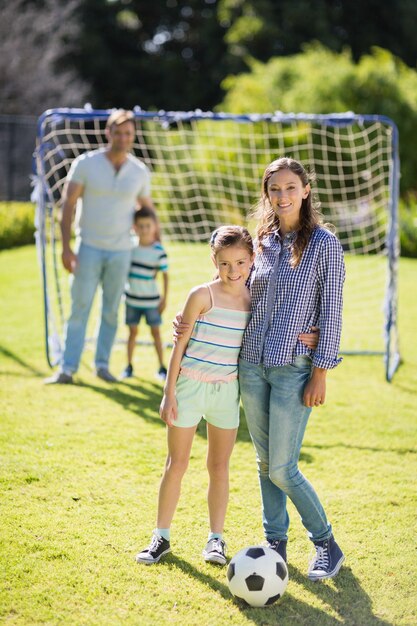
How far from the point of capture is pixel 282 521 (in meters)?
3.35

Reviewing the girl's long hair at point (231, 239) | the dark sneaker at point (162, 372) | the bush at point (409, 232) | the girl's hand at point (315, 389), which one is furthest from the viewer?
the bush at point (409, 232)

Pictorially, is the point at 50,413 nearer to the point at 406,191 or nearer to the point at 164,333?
the point at 164,333

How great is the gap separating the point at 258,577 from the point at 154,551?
1.77 feet

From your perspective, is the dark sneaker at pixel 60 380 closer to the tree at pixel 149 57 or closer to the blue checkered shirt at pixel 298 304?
the blue checkered shirt at pixel 298 304

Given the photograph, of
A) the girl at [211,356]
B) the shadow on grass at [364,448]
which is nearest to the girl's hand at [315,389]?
the girl at [211,356]

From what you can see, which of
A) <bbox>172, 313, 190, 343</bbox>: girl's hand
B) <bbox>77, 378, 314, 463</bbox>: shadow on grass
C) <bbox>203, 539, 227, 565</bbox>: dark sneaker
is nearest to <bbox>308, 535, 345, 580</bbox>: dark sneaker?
<bbox>203, 539, 227, 565</bbox>: dark sneaker

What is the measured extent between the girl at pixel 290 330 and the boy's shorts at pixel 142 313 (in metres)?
3.14

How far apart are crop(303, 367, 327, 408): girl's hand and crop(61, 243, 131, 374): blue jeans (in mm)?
3192

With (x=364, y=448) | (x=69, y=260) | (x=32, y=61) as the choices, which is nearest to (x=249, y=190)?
(x=69, y=260)

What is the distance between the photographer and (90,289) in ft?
19.7

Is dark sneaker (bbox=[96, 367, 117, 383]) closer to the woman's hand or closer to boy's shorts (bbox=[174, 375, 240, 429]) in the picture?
the woman's hand

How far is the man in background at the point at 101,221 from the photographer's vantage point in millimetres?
5809

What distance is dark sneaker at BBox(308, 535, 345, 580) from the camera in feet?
10.6

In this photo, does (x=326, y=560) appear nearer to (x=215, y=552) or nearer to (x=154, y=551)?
(x=215, y=552)
